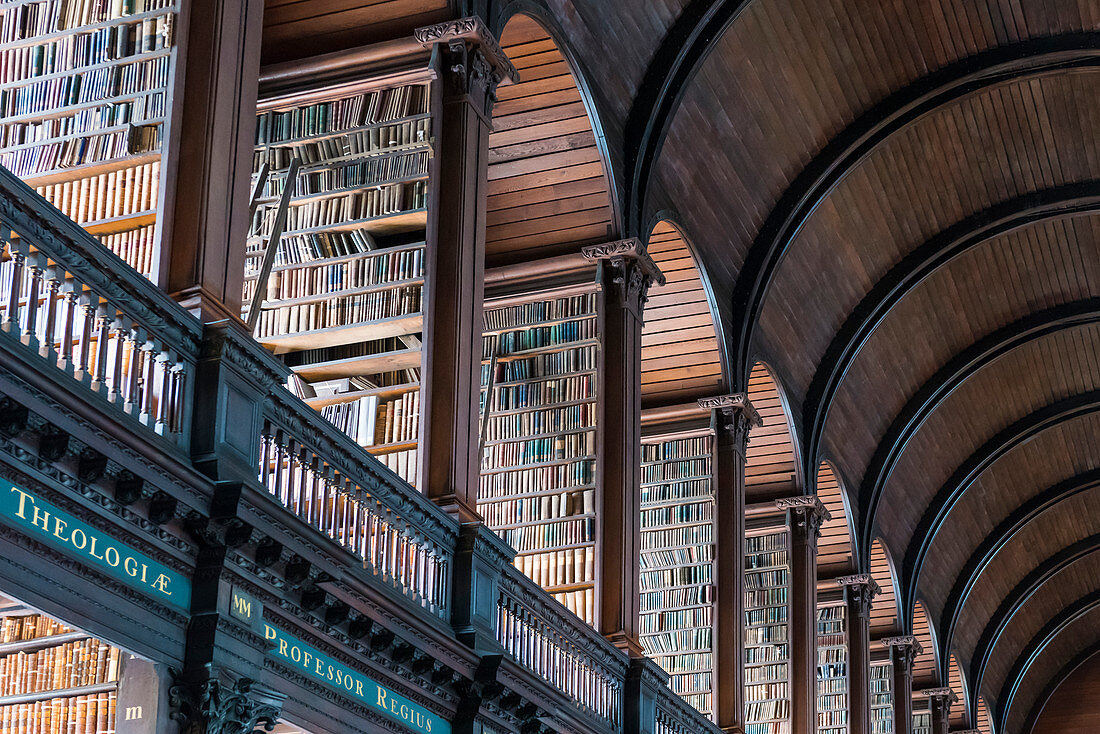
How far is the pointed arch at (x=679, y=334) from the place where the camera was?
12.9 metres

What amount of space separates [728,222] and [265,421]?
7.82 m

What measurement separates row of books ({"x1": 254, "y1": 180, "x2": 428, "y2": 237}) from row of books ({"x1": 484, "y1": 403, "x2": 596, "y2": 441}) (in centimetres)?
260

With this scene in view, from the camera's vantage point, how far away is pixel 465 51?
27.8ft

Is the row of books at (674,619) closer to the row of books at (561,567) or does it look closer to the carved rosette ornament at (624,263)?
the row of books at (561,567)

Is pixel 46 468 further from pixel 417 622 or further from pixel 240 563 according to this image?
pixel 417 622

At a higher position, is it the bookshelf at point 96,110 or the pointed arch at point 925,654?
the pointed arch at point 925,654

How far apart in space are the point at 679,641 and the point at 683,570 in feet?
1.92

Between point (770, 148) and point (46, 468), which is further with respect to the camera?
point (770, 148)

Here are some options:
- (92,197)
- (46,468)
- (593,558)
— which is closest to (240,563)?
(46,468)

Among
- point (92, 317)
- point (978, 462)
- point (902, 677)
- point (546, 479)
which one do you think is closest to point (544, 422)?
point (546, 479)

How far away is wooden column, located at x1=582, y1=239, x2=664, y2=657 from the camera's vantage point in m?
10.2

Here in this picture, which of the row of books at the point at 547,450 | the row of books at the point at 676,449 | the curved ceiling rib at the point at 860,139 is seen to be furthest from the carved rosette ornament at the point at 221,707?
the curved ceiling rib at the point at 860,139

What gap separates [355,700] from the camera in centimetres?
685

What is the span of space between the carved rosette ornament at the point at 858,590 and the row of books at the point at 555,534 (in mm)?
7593
